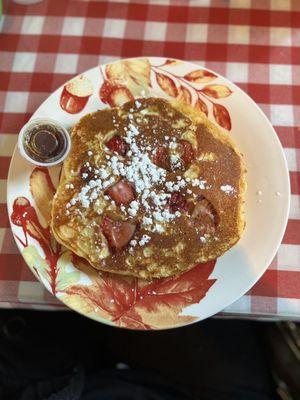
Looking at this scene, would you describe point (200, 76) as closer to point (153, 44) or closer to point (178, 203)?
point (153, 44)

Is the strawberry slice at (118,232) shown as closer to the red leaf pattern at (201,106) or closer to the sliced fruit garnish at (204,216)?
the sliced fruit garnish at (204,216)

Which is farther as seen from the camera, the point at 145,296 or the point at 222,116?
the point at 222,116

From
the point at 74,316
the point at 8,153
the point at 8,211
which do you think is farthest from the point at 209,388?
the point at 8,153

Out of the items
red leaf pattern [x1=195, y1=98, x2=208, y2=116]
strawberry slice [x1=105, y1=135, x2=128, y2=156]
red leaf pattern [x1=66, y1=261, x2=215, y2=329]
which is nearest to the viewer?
red leaf pattern [x1=66, y1=261, x2=215, y2=329]

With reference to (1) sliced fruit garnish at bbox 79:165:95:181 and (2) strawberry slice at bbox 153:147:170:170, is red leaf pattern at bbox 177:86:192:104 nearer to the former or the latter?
(2) strawberry slice at bbox 153:147:170:170

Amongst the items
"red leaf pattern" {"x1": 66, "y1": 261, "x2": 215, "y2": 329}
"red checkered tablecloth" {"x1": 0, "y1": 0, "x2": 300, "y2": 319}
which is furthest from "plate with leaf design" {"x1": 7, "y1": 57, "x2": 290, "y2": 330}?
"red checkered tablecloth" {"x1": 0, "y1": 0, "x2": 300, "y2": 319}

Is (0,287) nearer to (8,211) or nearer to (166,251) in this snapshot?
(8,211)

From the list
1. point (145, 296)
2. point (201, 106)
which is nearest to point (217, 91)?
point (201, 106)

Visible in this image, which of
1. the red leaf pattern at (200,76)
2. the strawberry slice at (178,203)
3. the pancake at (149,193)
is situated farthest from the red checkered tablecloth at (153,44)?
the strawberry slice at (178,203)

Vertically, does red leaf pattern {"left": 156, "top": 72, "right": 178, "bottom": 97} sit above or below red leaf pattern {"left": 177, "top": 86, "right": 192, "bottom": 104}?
above
